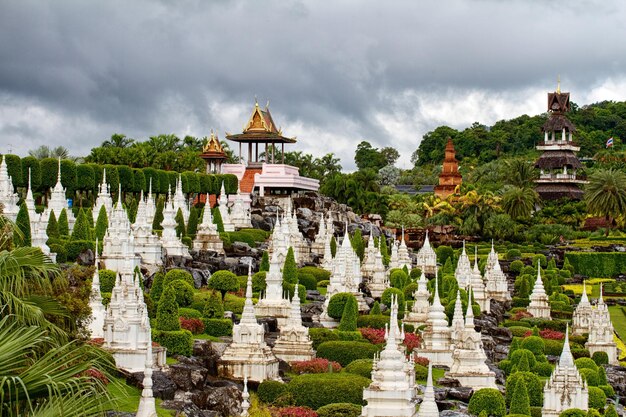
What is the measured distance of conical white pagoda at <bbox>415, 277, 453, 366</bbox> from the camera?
55.7 metres

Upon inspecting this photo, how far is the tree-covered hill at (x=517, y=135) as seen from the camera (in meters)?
165

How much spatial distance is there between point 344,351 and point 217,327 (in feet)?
17.4

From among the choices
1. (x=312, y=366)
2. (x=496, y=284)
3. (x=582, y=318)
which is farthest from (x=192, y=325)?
(x=496, y=284)

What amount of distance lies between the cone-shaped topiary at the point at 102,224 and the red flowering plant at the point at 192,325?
15.9 meters

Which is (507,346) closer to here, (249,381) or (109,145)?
(249,381)

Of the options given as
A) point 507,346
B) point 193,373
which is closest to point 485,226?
point 507,346

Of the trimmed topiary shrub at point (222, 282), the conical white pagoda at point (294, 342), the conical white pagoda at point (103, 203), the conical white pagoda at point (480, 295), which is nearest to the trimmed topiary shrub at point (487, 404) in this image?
the conical white pagoda at point (294, 342)

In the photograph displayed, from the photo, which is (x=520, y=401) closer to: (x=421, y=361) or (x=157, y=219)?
(x=421, y=361)

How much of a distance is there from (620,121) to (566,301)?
318 feet

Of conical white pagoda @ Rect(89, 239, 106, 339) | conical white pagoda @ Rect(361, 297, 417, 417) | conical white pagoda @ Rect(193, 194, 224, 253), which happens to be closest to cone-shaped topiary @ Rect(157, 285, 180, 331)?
conical white pagoda @ Rect(89, 239, 106, 339)

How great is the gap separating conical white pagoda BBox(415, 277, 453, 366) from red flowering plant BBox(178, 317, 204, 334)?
1092cm

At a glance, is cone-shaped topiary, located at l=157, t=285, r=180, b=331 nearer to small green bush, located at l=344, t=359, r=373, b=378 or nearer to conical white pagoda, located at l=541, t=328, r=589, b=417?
small green bush, located at l=344, t=359, r=373, b=378

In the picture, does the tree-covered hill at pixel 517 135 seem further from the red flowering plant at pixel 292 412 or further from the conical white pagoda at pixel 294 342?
the red flowering plant at pixel 292 412

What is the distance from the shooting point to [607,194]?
4215 inches
